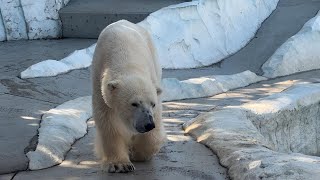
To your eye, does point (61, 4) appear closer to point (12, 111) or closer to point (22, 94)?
point (22, 94)

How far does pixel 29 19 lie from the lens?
30.8ft

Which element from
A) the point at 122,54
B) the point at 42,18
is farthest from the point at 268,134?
the point at 42,18

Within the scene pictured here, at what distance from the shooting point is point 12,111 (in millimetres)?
5520

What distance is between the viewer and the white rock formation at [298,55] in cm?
809

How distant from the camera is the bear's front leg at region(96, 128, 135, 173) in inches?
157

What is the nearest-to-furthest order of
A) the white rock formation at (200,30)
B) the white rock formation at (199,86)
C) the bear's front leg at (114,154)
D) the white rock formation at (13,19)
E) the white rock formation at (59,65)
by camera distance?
the bear's front leg at (114,154) → the white rock formation at (199,86) → the white rock formation at (59,65) → the white rock formation at (200,30) → the white rock formation at (13,19)

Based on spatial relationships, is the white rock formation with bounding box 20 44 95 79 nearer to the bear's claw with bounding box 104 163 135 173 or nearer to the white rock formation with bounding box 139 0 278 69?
the white rock formation with bounding box 139 0 278 69

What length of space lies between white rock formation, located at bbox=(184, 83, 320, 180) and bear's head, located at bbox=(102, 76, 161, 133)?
670 mm

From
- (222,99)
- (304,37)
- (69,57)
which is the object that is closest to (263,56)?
(304,37)

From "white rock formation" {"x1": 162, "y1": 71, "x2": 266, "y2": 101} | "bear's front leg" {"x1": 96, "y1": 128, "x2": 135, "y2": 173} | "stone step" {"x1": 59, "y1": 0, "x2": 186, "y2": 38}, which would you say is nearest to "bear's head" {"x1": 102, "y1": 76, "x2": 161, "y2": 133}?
"bear's front leg" {"x1": 96, "y1": 128, "x2": 135, "y2": 173}

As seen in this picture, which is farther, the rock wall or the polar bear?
the rock wall

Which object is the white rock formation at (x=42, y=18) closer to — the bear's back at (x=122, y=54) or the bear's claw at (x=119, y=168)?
the bear's back at (x=122, y=54)

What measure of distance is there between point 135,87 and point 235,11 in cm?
591

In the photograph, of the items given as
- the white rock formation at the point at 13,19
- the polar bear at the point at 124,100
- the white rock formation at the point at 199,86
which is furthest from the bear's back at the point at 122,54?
the white rock formation at the point at 13,19
